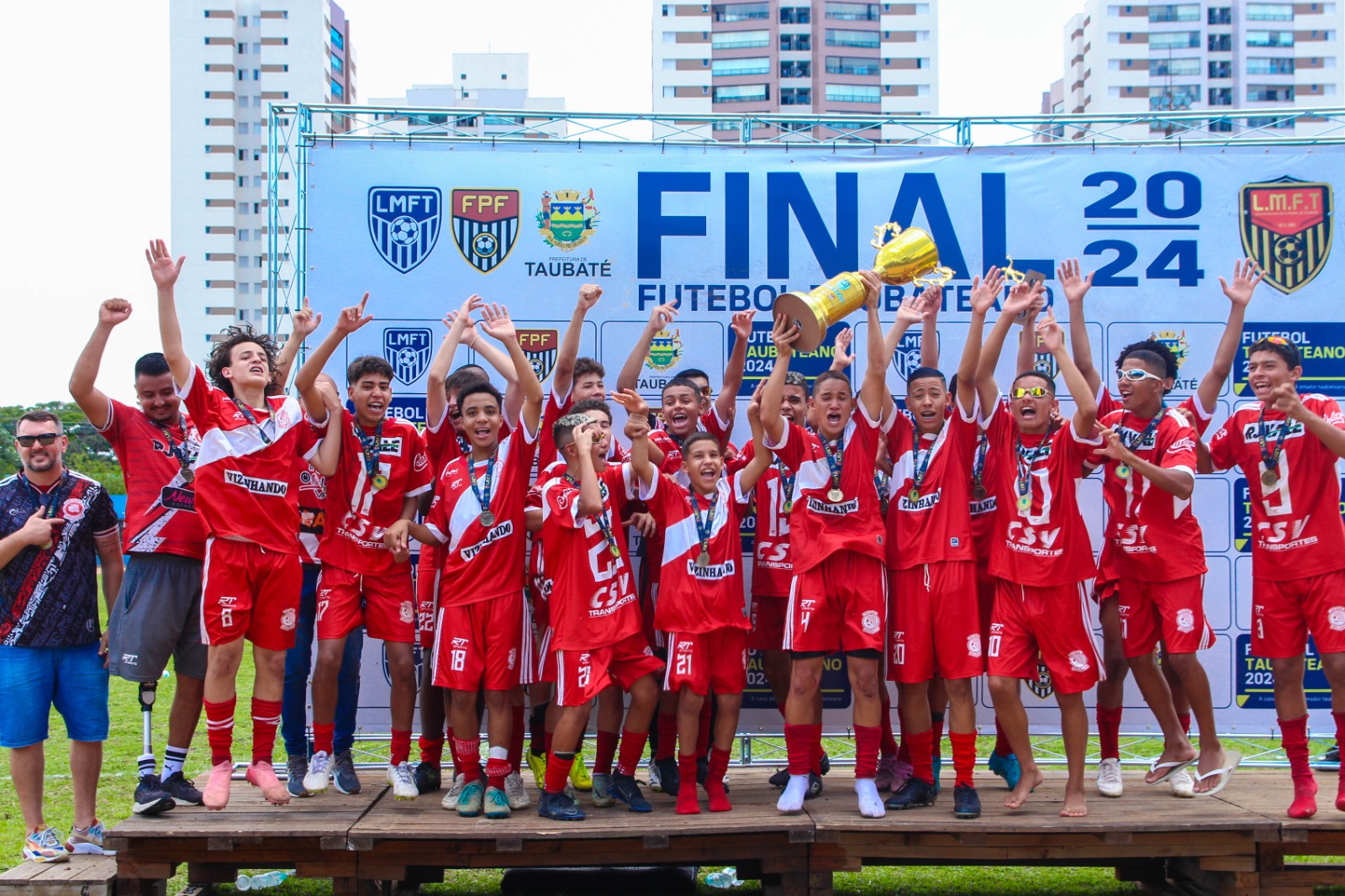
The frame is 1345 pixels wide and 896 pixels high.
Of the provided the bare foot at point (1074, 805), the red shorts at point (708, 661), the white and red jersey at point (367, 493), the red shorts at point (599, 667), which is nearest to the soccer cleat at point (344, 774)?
the white and red jersey at point (367, 493)

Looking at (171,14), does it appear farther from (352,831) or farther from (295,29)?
(352,831)

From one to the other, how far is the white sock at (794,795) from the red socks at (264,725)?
2.48 metres

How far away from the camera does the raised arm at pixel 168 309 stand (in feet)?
15.7

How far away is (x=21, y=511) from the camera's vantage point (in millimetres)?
5375

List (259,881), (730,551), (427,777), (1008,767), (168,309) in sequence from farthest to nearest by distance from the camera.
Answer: (259,881) < (1008,767) < (427,777) < (730,551) < (168,309)

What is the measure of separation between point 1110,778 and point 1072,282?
2.61 m

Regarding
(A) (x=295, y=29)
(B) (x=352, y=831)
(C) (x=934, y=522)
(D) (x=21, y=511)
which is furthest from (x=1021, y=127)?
(A) (x=295, y=29)

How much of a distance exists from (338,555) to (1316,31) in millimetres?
82560

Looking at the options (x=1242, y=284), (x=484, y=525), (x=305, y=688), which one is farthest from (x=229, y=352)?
(x=1242, y=284)

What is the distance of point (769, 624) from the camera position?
18.9 feet

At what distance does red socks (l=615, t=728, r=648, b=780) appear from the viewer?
5.16 meters

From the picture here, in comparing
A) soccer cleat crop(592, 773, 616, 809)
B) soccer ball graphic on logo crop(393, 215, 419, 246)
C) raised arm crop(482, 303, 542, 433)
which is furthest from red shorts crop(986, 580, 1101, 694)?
soccer ball graphic on logo crop(393, 215, 419, 246)

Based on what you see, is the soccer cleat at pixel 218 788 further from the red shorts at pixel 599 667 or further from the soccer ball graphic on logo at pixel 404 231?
the soccer ball graphic on logo at pixel 404 231

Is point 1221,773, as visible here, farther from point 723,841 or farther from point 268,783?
point 268,783
